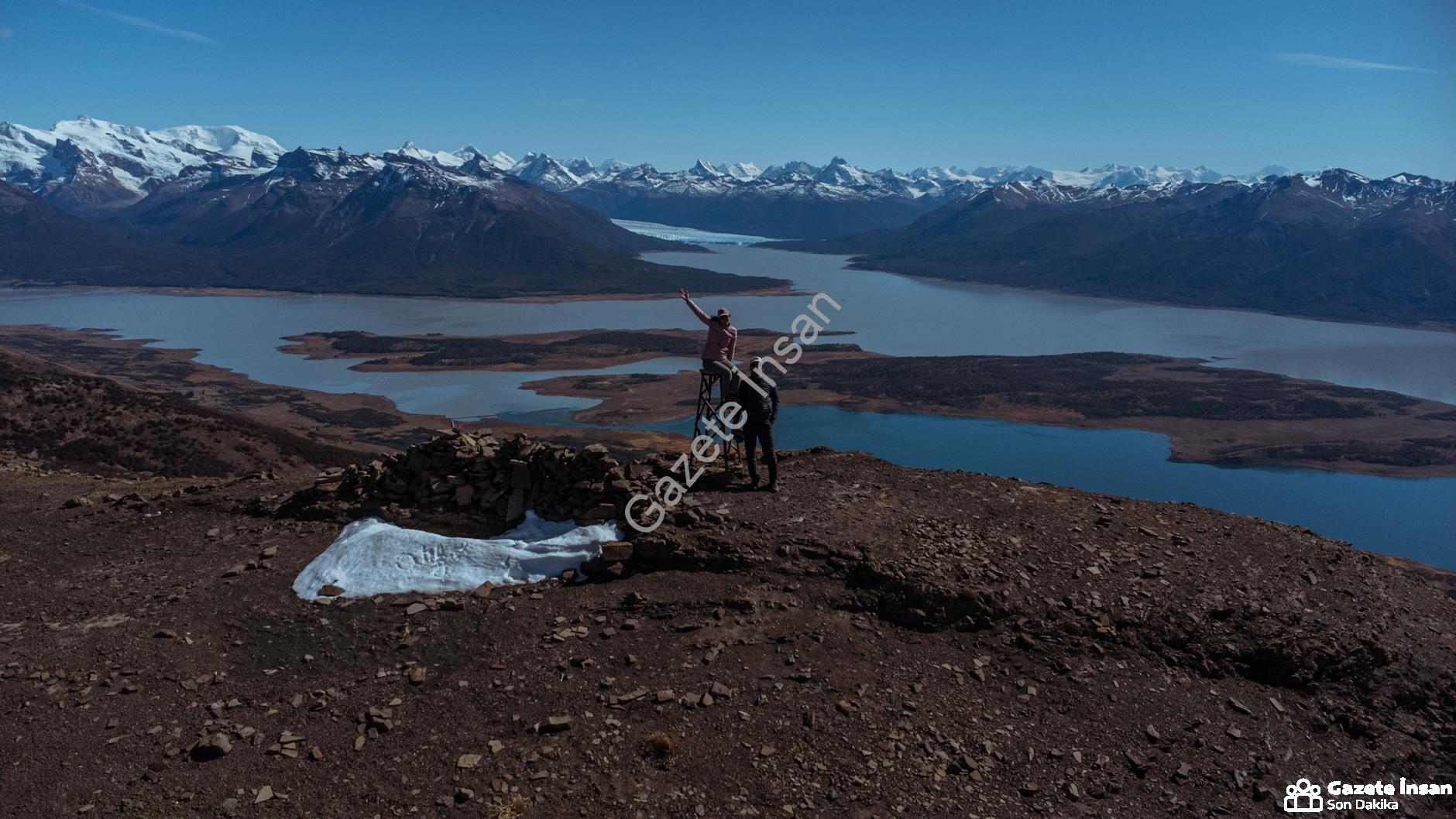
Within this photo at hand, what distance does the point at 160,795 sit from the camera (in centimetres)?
575

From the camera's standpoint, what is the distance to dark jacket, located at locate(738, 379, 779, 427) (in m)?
9.36

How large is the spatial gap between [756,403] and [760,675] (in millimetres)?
3262

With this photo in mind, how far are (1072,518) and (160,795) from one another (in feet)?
28.7

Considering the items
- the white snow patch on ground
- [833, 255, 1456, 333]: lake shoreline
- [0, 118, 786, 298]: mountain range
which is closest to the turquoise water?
the white snow patch on ground

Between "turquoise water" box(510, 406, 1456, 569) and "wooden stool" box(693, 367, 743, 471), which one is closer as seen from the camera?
"wooden stool" box(693, 367, 743, 471)

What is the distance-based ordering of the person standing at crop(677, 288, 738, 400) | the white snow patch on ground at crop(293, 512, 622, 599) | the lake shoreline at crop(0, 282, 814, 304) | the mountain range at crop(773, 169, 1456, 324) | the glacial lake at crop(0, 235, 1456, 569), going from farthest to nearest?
1. the mountain range at crop(773, 169, 1456, 324)
2. the lake shoreline at crop(0, 282, 814, 304)
3. the glacial lake at crop(0, 235, 1456, 569)
4. the person standing at crop(677, 288, 738, 400)
5. the white snow patch on ground at crop(293, 512, 622, 599)

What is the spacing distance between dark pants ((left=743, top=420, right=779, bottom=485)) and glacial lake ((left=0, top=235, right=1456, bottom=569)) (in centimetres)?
3498

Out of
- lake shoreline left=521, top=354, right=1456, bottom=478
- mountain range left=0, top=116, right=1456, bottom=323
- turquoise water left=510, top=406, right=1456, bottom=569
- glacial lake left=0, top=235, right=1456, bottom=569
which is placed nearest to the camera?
turquoise water left=510, top=406, right=1456, bottom=569

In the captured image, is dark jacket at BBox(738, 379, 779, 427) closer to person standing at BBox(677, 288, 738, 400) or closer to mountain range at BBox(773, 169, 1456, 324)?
person standing at BBox(677, 288, 738, 400)

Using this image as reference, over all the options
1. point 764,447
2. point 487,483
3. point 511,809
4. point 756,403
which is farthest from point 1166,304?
point 511,809

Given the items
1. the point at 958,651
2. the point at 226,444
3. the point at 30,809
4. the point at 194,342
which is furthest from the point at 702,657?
the point at 194,342

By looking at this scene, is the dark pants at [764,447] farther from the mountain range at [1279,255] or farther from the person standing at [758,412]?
the mountain range at [1279,255]

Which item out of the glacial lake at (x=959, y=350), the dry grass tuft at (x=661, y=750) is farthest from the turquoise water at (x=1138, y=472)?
the dry grass tuft at (x=661, y=750)

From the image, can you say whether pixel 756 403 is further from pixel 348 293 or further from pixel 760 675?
pixel 348 293
